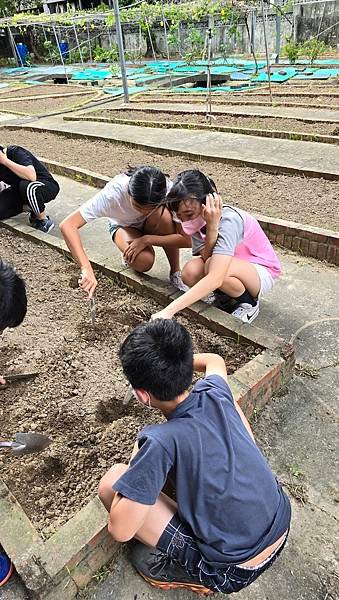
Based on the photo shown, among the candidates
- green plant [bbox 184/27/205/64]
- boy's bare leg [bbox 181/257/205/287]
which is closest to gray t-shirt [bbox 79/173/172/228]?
boy's bare leg [bbox 181/257/205/287]

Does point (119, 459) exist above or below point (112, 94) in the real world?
above

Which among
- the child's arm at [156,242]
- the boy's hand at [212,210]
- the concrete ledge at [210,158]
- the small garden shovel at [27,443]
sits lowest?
the concrete ledge at [210,158]

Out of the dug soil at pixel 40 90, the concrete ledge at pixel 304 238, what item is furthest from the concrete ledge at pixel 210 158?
the dug soil at pixel 40 90

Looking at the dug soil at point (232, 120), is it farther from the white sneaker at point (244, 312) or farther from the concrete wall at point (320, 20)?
the concrete wall at point (320, 20)

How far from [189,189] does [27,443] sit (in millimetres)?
1475

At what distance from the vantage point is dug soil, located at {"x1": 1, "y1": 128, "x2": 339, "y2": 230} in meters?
4.53

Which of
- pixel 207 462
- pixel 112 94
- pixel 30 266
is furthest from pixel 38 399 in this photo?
pixel 112 94

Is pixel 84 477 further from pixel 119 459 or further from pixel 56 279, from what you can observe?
pixel 56 279

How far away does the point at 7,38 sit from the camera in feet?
93.2

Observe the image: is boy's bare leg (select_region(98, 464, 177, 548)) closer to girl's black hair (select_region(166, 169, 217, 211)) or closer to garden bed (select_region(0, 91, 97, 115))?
girl's black hair (select_region(166, 169, 217, 211))

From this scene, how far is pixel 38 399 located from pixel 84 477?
1.99ft

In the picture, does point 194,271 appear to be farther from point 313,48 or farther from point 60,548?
point 313,48

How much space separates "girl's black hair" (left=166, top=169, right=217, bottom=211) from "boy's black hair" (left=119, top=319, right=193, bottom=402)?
44.9 inches

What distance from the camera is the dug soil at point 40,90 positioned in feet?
50.4
